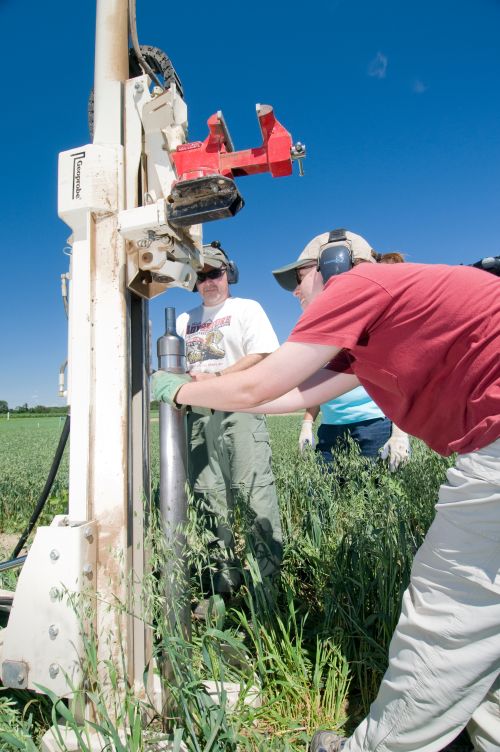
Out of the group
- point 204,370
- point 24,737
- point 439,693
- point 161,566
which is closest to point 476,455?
point 439,693

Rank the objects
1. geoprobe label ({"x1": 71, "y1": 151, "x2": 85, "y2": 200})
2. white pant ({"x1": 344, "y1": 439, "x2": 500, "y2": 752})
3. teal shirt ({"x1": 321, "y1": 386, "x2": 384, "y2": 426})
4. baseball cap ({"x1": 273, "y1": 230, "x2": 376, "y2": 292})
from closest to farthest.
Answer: white pant ({"x1": 344, "y1": 439, "x2": 500, "y2": 752}) → geoprobe label ({"x1": 71, "y1": 151, "x2": 85, "y2": 200}) → baseball cap ({"x1": 273, "y1": 230, "x2": 376, "y2": 292}) → teal shirt ({"x1": 321, "y1": 386, "x2": 384, "y2": 426})

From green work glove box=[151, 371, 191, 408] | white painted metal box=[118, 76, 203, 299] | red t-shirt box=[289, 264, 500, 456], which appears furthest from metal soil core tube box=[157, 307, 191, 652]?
red t-shirt box=[289, 264, 500, 456]

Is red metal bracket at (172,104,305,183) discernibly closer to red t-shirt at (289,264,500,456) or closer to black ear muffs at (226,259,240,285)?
red t-shirt at (289,264,500,456)

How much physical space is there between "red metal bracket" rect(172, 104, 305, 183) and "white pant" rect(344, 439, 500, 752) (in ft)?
3.69

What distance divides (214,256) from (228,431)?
1171 mm

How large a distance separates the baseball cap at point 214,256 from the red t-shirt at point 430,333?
1761 mm

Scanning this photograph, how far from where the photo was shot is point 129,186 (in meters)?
1.56

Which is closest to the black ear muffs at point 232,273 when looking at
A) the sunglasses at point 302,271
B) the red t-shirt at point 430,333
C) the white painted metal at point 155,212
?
the sunglasses at point 302,271

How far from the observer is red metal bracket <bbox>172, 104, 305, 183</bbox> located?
153 cm

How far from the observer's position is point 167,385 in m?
1.55

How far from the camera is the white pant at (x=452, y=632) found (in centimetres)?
108

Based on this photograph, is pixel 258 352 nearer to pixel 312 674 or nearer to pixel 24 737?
pixel 312 674

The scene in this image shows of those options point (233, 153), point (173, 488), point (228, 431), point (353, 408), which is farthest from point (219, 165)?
point (353, 408)

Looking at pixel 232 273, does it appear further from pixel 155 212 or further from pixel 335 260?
pixel 155 212
